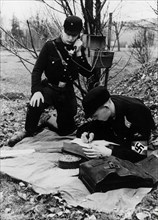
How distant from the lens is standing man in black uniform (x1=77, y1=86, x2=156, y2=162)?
360 cm

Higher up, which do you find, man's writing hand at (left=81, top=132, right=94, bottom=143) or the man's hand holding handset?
the man's hand holding handset

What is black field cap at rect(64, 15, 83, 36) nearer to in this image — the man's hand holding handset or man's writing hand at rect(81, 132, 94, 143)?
the man's hand holding handset

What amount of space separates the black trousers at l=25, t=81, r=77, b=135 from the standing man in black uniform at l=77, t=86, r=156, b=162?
2.68 ft

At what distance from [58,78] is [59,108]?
1.43 ft

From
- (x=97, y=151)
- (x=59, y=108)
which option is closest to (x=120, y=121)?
(x=97, y=151)

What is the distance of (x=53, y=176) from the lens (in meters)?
3.66

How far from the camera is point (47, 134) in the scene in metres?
5.05

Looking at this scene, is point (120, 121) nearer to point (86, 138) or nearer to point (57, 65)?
point (86, 138)

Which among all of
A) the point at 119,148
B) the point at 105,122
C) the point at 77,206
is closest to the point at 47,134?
the point at 105,122

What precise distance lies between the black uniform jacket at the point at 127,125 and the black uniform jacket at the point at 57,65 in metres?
0.95

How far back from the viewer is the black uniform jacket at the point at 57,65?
470 centimetres

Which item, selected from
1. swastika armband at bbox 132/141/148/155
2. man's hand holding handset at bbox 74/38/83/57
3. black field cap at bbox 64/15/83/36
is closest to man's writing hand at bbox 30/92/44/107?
man's hand holding handset at bbox 74/38/83/57

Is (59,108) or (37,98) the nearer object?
(37,98)

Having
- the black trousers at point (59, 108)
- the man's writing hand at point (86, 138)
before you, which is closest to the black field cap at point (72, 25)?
the black trousers at point (59, 108)
